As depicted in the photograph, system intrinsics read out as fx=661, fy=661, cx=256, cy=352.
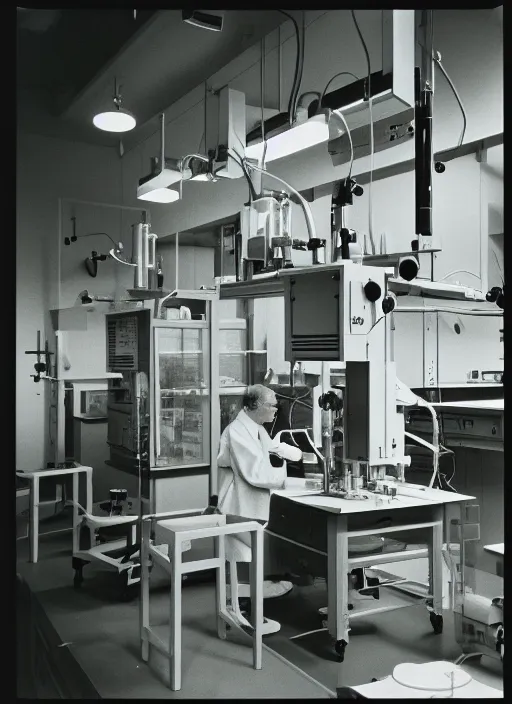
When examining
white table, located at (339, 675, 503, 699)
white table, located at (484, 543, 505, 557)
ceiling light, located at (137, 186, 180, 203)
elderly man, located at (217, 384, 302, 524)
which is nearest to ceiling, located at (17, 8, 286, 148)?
ceiling light, located at (137, 186, 180, 203)

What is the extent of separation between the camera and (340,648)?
3006 mm

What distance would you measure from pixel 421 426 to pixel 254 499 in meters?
1.58

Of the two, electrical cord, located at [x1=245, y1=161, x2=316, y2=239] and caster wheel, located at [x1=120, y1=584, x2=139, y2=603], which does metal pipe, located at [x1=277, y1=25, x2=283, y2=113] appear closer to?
electrical cord, located at [x1=245, y1=161, x2=316, y2=239]

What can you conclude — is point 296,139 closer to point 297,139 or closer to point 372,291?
point 297,139

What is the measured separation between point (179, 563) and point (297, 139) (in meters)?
1.92

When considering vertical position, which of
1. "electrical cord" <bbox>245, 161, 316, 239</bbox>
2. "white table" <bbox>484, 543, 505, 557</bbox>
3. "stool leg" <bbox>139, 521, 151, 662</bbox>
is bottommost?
"stool leg" <bbox>139, 521, 151, 662</bbox>

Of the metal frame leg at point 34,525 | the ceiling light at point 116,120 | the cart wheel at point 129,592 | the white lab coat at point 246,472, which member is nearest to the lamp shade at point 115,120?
the ceiling light at point 116,120

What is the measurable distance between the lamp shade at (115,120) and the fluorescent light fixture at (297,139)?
645 mm

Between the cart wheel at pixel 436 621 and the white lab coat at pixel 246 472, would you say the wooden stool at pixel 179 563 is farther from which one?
the cart wheel at pixel 436 621

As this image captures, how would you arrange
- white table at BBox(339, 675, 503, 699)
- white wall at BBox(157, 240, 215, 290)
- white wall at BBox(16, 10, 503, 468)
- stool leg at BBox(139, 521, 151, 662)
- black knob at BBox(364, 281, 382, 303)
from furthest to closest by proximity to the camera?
1. white wall at BBox(157, 240, 215, 290)
2. white wall at BBox(16, 10, 503, 468)
3. stool leg at BBox(139, 521, 151, 662)
4. black knob at BBox(364, 281, 382, 303)
5. white table at BBox(339, 675, 503, 699)

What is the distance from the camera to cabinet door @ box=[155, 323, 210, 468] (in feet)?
13.1

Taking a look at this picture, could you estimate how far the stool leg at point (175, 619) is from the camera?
274 centimetres

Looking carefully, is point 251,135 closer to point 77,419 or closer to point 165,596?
point 77,419

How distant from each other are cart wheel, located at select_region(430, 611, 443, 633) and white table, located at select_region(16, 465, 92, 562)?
1.90 m
